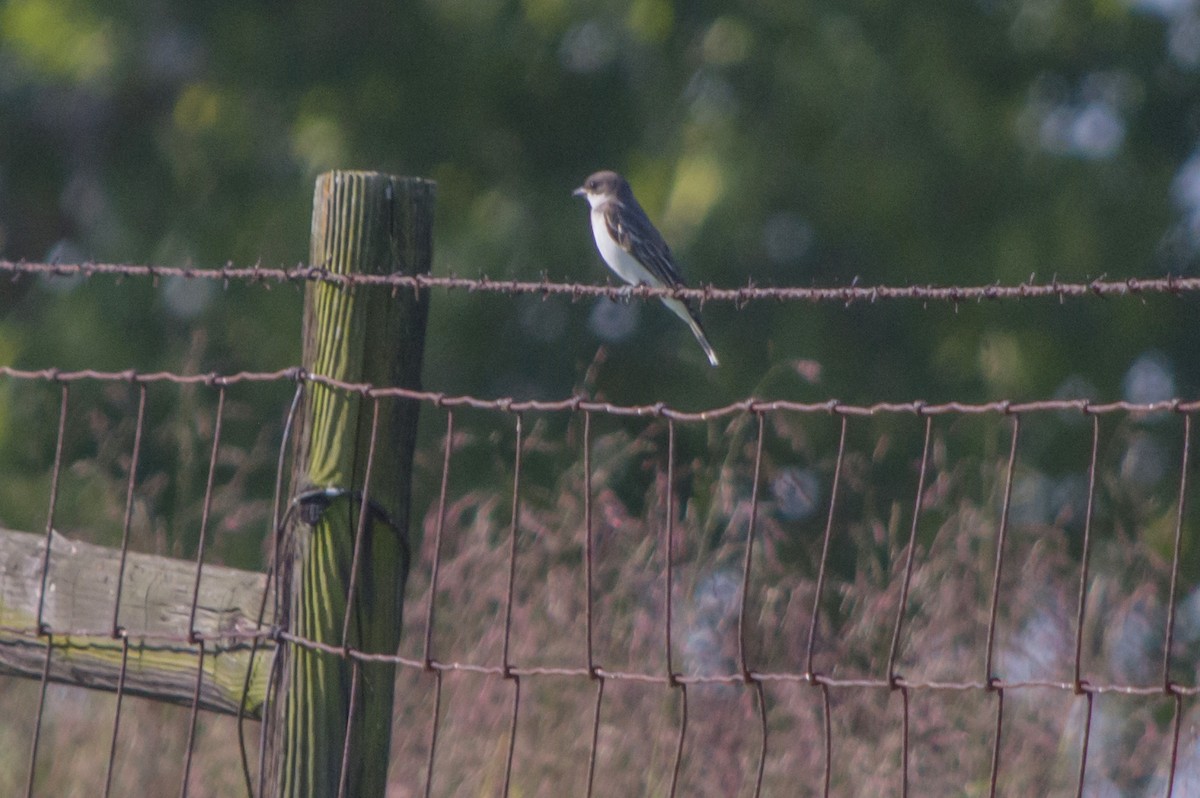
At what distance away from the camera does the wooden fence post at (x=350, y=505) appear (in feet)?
9.94

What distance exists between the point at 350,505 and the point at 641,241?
4.66 m

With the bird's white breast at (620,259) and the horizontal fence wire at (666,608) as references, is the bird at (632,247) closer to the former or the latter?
the bird's white breast at (620,259)

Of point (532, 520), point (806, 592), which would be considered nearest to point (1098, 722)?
point (806, 592)

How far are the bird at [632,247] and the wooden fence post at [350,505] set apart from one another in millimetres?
4238

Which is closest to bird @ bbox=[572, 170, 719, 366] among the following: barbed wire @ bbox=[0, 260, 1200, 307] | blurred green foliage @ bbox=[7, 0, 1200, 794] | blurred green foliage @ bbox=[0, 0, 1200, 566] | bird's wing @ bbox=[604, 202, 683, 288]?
bird's wing @ bbox=[604, 202, 683, 288]

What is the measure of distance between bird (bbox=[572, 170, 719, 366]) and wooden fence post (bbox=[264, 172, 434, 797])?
4.24 metres

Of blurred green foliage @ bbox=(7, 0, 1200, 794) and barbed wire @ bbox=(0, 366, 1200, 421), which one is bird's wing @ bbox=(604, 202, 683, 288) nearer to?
blurred green foliage @ bbox=(7, 0, 1200, 794)

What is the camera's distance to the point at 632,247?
24.9ft

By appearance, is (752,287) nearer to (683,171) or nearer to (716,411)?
(716,411)

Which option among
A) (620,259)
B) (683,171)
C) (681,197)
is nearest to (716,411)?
(620,259)

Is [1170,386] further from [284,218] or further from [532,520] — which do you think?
[532,520]

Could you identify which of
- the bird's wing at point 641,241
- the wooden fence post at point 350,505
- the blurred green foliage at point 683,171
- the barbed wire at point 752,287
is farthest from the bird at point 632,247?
the wooden fence post at point 350,505

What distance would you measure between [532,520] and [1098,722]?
190cm

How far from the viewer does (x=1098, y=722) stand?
5.64 m
